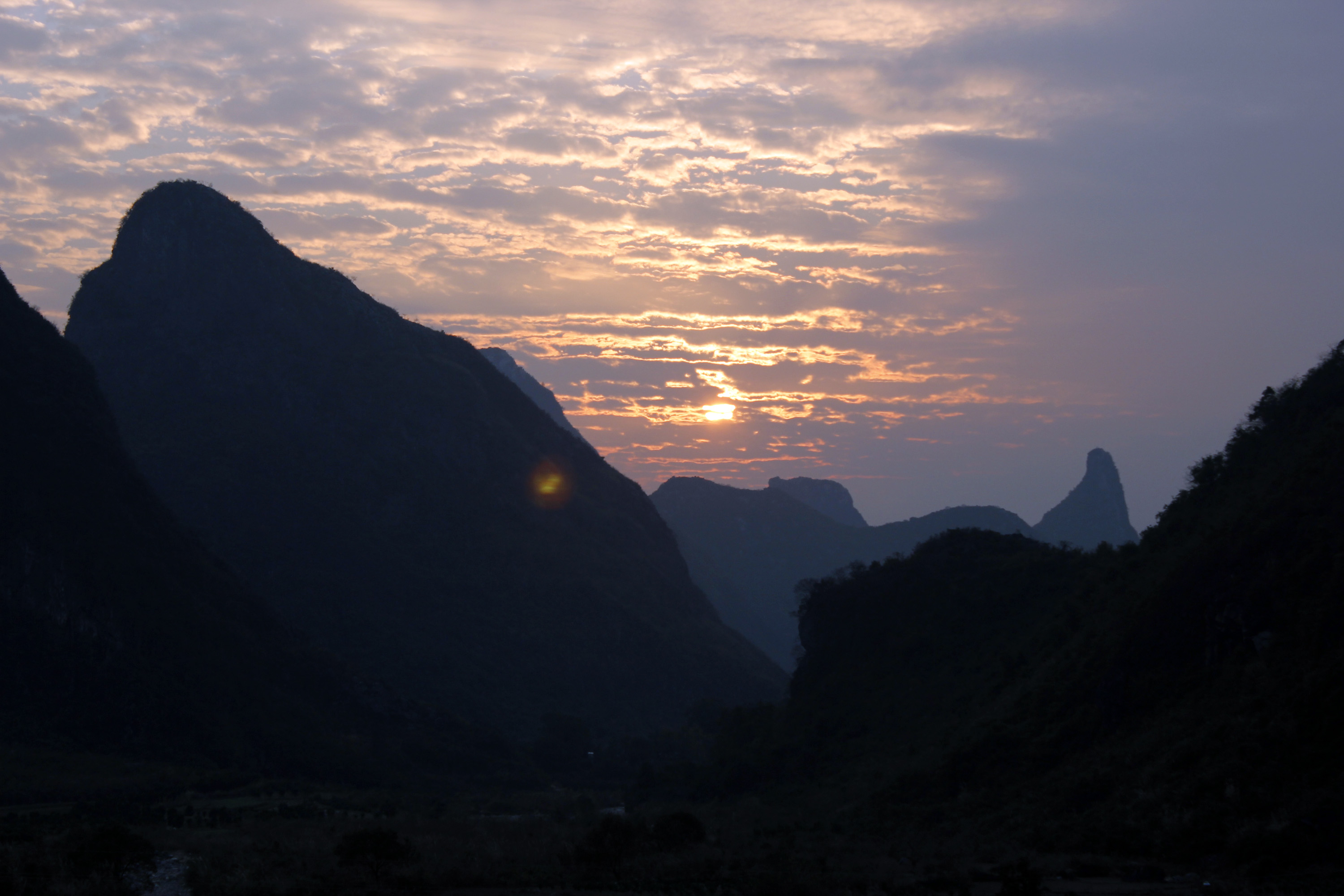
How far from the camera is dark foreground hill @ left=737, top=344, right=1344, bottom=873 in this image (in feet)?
109

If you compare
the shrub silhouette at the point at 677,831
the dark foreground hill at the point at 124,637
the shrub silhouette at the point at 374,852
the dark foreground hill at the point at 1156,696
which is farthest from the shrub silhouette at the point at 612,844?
the dark foreground hill at the point at 124,637

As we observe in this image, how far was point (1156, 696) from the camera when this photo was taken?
144ft

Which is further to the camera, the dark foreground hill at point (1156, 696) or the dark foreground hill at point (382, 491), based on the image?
the dark foreground hill at point (382, 491)

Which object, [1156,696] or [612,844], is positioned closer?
[612,844]

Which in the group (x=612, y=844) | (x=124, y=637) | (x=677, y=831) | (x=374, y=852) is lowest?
(x=677, y=831)

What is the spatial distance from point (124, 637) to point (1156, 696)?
262ft

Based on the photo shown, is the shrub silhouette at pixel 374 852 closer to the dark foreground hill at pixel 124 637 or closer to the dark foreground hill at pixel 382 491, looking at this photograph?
the dark foreground hill at pixel 124 637

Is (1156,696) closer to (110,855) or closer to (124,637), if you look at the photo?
(110,855)

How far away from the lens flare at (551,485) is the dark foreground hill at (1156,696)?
96.0m

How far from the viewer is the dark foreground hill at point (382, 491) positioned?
139m

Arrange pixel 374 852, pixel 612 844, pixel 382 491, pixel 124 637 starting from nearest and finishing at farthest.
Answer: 1. pixel 374 852
2. pixel 612 844
3. pixel 124 637
4. pixel 382 491

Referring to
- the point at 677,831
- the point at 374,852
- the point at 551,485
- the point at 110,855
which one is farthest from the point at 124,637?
the point at 551,485

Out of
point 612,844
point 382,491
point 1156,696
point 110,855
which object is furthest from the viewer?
point 382,491

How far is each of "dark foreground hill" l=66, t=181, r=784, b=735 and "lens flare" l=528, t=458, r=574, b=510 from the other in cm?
48
